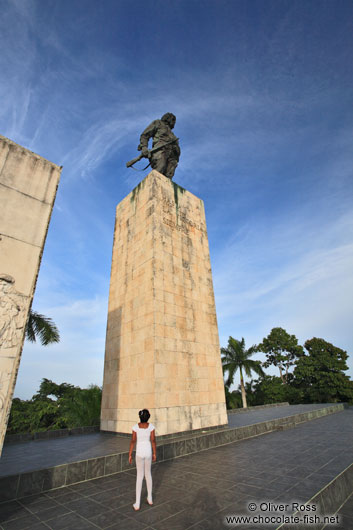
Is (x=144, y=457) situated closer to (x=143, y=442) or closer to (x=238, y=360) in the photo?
(x=143, y=442)

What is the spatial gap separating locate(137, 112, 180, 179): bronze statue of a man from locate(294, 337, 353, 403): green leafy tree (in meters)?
28.8

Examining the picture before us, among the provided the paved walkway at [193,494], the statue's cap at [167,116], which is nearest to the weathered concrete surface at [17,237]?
the paved walkway at [193,494]

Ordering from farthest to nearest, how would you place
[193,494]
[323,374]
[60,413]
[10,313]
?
[323,374] < [60,413] < [193,494] < [10,313]

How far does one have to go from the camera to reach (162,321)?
9461mm

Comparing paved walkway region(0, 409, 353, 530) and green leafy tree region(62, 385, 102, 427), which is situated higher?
green leafy tree region(62, 385, 102, 427)

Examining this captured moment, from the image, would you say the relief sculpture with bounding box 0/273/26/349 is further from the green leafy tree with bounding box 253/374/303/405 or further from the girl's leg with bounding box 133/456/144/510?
the green leafy tree with bounding box 253/374/303/405

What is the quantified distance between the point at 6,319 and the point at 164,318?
20.2 feet

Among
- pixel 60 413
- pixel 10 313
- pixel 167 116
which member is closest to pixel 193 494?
pixel 10 313

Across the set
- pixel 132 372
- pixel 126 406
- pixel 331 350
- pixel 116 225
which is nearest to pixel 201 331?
pixel 132 372

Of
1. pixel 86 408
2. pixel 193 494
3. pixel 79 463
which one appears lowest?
pixel 193 494

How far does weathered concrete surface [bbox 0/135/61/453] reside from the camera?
12.6 ft

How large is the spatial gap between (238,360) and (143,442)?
29033 millimetres

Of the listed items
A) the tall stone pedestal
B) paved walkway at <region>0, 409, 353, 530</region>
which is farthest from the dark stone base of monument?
the tall stone pedestal

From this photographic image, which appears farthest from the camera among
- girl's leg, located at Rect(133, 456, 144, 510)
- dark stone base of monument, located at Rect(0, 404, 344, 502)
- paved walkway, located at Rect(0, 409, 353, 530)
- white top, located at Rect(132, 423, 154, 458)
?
dark stone base of monument, located at Rect(0, 404, 344, 502)
